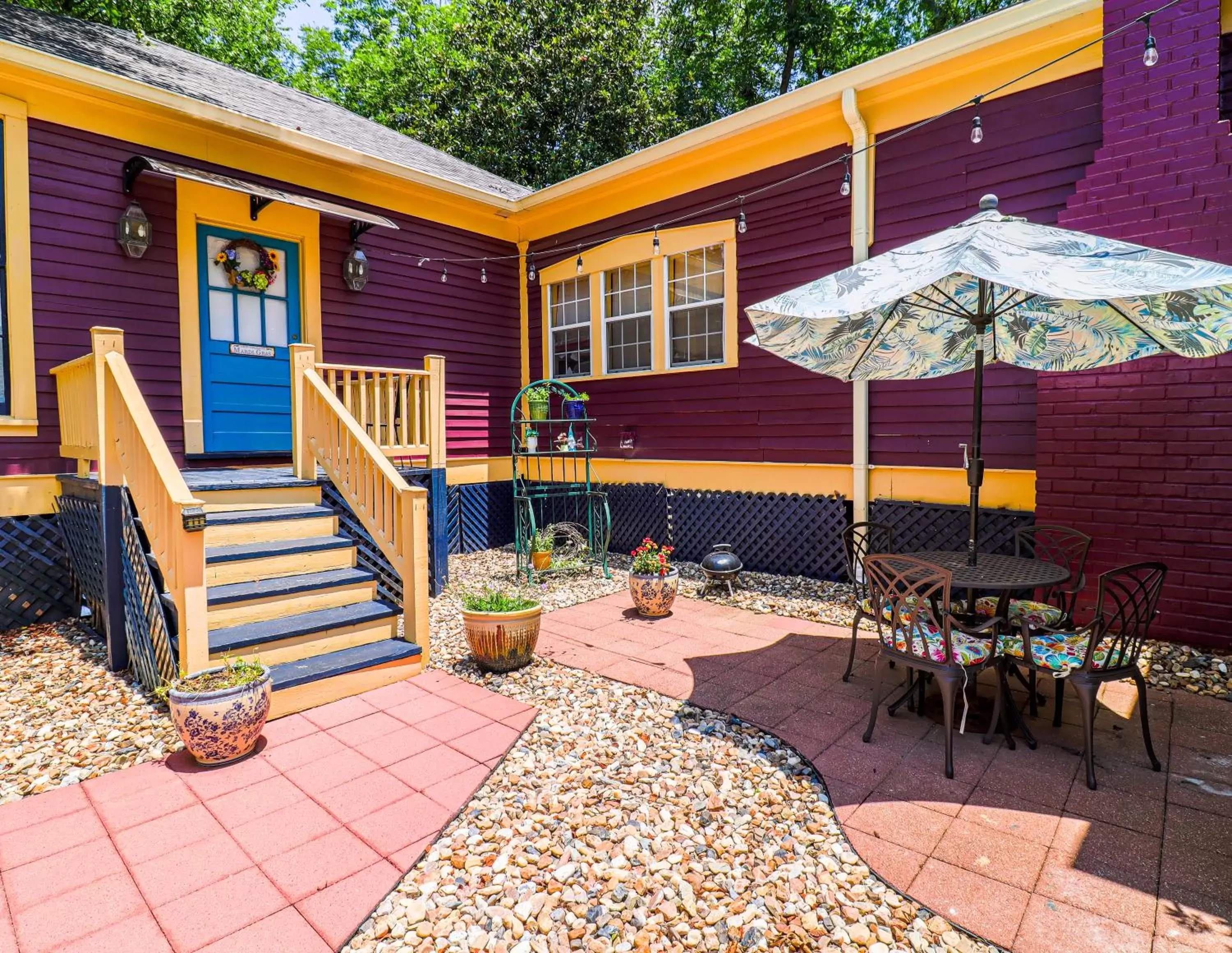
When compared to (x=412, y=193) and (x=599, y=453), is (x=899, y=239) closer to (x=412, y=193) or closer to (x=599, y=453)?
(x=599, y=453)

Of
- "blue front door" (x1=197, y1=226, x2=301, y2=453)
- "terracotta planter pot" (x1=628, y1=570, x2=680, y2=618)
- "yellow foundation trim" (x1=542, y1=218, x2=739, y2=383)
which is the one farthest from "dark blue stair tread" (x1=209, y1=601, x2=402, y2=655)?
"yellow foundation trim" (x1=542, y1=218, x2=739, y2=383)

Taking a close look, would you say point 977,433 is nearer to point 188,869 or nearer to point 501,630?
point 501,630

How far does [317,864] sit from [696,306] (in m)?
6.35

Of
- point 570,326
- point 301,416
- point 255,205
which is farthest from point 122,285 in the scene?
point 570,326

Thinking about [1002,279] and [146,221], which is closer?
[1002,279]

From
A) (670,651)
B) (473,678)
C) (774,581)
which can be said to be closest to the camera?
(473,678)

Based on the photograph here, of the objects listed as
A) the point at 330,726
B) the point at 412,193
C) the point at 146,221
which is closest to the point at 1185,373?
the point at 330,726

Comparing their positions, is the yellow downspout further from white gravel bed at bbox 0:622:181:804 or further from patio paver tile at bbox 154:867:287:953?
white gravel bed at bbox 0:622:181:804

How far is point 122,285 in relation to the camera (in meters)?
5.66

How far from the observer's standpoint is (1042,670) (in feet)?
9.38

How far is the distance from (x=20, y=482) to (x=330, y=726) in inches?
154

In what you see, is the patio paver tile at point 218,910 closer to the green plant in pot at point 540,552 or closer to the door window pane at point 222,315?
the green plant in pot at point 540,552

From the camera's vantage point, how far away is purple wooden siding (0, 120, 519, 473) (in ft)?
17.2

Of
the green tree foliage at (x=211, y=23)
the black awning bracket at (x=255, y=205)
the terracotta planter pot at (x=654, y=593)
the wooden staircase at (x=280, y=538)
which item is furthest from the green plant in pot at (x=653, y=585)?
the green tree foliage at (x=211, y=23)
